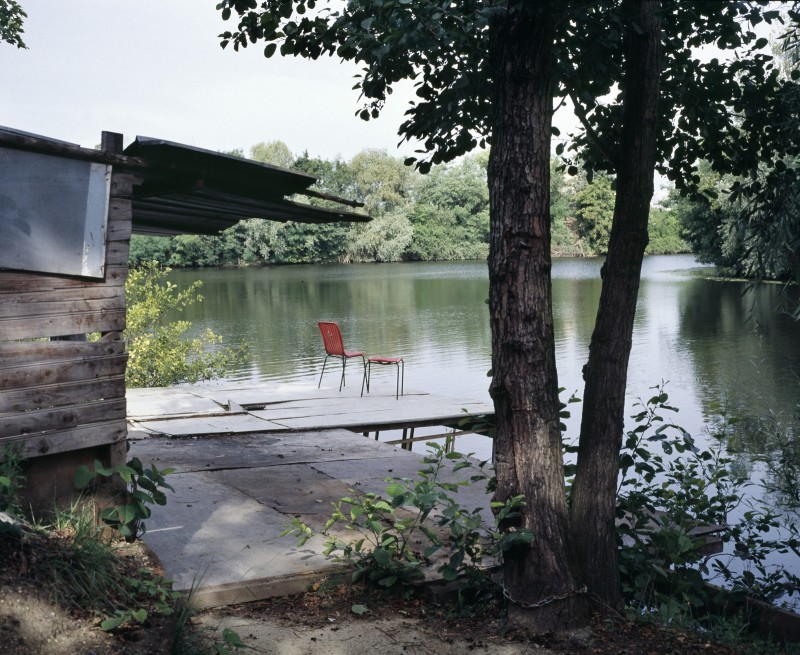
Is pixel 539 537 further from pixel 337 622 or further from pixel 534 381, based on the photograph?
pixel 337 622

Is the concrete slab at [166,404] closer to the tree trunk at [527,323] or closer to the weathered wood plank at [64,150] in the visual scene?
the weathered wood plank at [64,150]

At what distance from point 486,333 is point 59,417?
69.2 ft

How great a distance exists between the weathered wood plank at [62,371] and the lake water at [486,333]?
356cm

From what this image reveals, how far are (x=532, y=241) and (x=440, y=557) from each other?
72.7 inches

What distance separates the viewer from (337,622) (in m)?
4.18

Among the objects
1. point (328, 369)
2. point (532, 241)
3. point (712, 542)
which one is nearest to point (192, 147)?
point (532, 241)

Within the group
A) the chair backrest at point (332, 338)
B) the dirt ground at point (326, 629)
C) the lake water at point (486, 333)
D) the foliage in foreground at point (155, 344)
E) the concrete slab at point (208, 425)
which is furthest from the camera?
the lake water at point (486, 333)

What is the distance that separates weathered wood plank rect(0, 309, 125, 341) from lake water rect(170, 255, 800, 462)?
3.56 meters

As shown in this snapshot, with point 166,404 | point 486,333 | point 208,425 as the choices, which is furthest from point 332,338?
point 486,333

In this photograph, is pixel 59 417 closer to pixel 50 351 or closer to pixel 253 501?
pixel 50 351

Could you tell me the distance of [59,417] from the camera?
426 centimetres

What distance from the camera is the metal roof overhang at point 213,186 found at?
4559 mm

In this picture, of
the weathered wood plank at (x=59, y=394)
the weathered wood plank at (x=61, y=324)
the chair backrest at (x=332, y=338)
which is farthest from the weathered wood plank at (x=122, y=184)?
the chair backrest at (x=332, y=338)

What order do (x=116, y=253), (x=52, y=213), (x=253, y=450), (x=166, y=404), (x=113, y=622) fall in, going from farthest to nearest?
1. (x=166, y=404)
2. (x=253, y=450)
3. (x=116, y=253)
4. (x=52, y=213)
5. (x=113, y=622)
